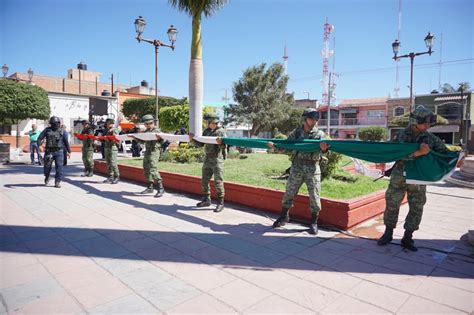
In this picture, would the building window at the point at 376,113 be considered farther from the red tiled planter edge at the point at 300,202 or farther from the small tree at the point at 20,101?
the red tiled planter edge at the point at 300,202

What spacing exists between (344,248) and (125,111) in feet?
115

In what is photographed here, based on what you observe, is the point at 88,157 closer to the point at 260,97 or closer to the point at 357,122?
the point at 260,97

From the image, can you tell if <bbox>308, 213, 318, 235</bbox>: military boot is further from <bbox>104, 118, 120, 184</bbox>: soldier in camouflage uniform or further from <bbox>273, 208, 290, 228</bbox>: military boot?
<bbox>104, 118, 120, 184</bbox>: soldier in camouflage uniform

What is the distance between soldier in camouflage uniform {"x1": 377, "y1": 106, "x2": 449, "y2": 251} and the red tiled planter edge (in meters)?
0.69

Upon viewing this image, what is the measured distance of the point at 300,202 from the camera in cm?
540

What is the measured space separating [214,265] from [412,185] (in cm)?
284

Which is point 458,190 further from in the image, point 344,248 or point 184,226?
point 184,226

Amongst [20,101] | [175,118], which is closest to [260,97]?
[175,118]

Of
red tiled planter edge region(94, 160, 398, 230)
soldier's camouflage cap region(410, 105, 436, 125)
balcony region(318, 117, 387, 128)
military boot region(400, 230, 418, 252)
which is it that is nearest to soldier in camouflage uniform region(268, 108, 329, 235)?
red tiled planter edge region(94, 160, 398, 230)

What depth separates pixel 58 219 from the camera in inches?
211

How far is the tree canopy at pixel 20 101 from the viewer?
51.3 ft

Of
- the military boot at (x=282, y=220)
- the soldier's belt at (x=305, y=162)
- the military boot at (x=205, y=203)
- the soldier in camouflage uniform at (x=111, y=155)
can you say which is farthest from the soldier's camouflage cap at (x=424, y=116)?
the soldier in camouflage uniform at (x=111, y=155)

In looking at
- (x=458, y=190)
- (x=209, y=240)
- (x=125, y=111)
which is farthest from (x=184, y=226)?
(x=125, y=111)

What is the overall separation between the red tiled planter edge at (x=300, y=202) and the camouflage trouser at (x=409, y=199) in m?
0.67
